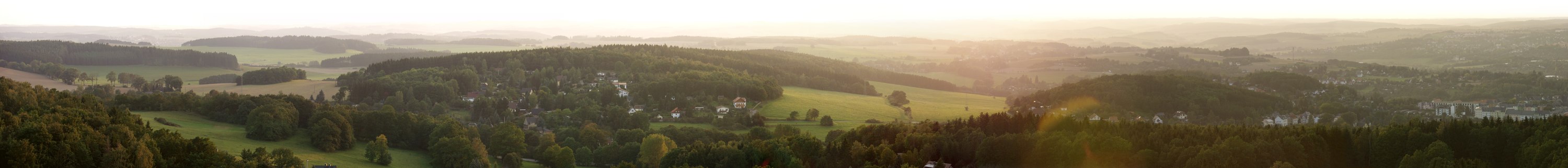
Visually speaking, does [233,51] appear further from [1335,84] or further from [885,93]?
[1335,84]

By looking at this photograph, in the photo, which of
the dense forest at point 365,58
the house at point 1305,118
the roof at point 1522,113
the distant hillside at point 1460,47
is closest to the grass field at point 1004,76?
the distant hillside at point 1460,47

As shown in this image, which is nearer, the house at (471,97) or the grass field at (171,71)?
the house at (471,97)

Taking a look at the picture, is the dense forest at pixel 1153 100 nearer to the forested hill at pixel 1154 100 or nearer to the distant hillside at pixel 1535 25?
the forested hill at pixel 1154 100

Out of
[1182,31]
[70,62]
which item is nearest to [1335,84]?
[70,62]

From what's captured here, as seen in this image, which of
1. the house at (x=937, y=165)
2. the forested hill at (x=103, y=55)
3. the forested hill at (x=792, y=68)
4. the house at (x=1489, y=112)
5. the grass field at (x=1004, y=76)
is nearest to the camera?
the house at (x=937, y=165)

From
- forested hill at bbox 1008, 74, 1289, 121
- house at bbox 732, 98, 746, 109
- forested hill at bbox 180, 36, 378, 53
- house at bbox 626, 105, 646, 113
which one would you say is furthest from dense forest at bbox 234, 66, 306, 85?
forested hill at bbox 180, 36, 378, 53

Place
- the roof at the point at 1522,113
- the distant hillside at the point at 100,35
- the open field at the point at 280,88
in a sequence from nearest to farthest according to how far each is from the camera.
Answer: the roof at the point at 1522,113 < the open field at the point at 280,88 < the distant hillside at the point at 100,35

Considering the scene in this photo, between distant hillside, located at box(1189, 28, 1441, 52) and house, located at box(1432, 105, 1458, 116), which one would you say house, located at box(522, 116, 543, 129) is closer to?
house, located at box(1432, 105, 1458, 116)
